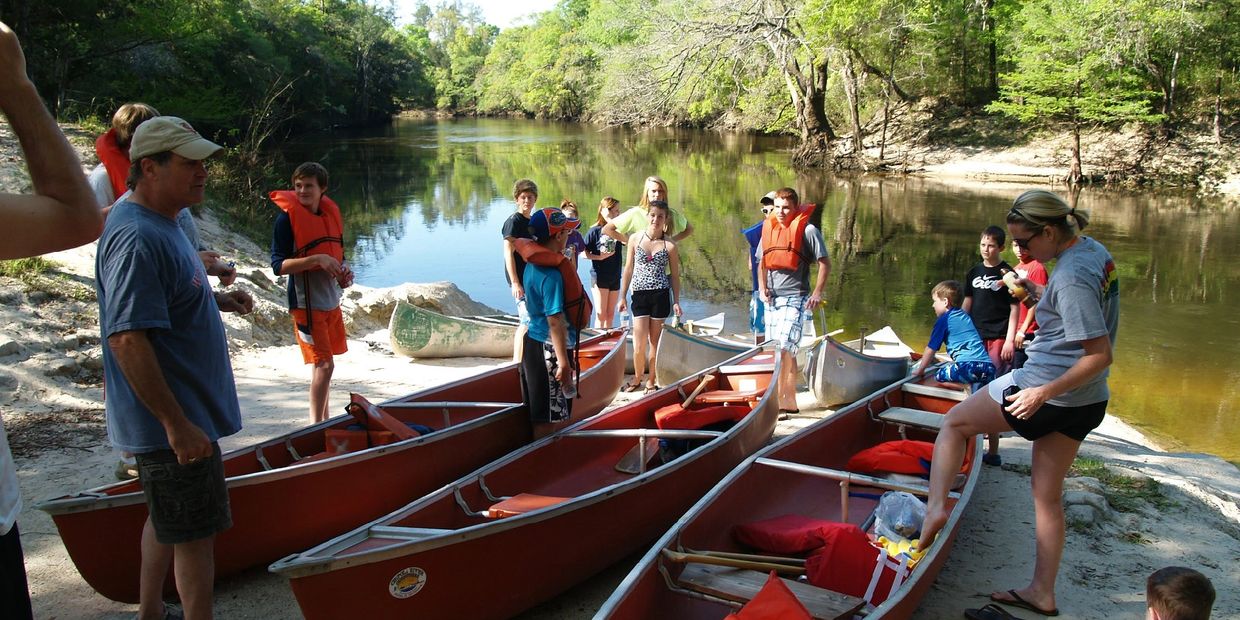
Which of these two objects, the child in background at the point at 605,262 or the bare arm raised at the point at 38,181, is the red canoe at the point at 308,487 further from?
the child in background at the point at 605,262

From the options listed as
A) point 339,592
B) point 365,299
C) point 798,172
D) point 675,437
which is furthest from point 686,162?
point 339,592

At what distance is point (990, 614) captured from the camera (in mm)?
3564

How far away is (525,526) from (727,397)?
250 cm

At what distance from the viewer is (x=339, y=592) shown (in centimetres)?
316

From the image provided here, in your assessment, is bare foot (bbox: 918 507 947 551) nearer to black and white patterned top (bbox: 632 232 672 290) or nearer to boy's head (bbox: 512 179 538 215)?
black and white patterned top (bbox: 632 232 672 290)

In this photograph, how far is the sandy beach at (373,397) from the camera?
387 centimetres

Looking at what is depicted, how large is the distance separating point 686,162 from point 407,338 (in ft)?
83.5

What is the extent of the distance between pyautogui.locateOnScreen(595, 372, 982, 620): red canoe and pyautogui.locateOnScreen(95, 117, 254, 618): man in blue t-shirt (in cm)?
145

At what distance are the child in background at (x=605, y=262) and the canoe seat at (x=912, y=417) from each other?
10.4 ft

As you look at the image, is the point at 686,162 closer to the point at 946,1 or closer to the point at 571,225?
the point at 946,1

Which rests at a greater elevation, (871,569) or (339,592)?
(339,592)

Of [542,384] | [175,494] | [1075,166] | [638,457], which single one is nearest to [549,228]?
[542,384]

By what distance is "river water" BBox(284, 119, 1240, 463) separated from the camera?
968 centimetres

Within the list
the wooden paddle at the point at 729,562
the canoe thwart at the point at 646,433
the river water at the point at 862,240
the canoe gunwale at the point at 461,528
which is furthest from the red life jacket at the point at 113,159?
the river water at the point at 862,240
